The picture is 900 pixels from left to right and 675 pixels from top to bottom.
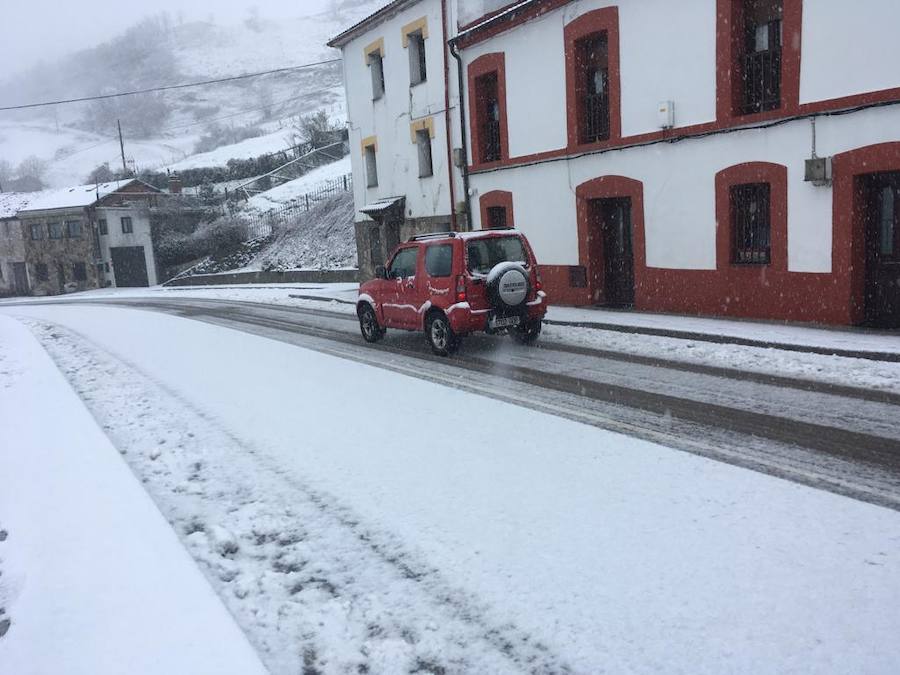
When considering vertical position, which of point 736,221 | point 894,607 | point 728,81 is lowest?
point 894,607

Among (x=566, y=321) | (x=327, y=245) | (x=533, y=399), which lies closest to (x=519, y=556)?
(x=533, y=399)

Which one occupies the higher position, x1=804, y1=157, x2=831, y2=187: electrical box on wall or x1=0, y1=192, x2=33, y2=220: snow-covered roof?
x1=0, y1=192, x2=33, y2=220: snow-covered roof

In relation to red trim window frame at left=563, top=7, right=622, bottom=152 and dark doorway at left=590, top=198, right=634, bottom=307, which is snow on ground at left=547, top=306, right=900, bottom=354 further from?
red trim window frame at left=563, top=7, right=622, bottom=152

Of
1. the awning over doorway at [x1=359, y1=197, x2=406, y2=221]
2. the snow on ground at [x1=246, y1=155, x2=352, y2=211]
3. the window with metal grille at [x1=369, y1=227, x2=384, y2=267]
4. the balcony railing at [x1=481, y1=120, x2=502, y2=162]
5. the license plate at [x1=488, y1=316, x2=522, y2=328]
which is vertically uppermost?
the snow on ground at [x1=246, y1=155, x2=352, y2=211]

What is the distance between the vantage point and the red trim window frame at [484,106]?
1762 cm

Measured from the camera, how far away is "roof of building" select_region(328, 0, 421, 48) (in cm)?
2094

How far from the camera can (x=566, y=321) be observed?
13.2 m

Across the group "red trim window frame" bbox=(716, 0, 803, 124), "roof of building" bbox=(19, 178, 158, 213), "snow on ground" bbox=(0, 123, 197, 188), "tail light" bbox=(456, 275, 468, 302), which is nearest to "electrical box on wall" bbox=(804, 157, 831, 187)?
"red trim window frame" bbox=(716, 0, 803, 124)

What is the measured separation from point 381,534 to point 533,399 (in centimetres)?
344

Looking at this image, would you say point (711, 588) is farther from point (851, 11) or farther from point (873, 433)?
point (851, 11)

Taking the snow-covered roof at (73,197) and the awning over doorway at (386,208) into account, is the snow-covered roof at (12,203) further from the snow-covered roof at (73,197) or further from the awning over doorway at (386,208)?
the awning over doorway at (386,208)

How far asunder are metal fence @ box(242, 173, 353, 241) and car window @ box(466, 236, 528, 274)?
90.9 ft

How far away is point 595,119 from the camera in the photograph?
1565cm

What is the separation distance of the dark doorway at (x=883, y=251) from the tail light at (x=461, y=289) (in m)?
6.65
